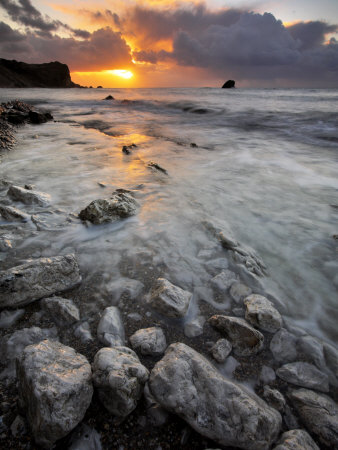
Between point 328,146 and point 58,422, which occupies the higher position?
point 328,146

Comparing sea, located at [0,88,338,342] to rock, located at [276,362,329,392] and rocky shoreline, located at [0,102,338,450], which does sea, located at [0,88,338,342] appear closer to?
rocky shoreline, located at [0,102,338,450]

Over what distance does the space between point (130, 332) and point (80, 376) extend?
1.64 feet

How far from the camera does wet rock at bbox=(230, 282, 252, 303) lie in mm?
1972

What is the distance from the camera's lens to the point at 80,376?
1192 millimetres

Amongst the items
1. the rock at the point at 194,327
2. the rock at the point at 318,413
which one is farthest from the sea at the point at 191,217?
the rock at the point at 318,413

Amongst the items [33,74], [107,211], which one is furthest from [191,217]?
[33,74]

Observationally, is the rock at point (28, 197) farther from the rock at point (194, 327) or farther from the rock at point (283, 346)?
the rock at point (283, 346)

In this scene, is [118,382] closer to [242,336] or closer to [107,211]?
[242,336]

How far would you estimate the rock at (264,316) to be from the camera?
5.60 feet

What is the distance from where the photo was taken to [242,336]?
5.20 feet

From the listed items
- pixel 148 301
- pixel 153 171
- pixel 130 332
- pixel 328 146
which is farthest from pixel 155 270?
pixel 328 146

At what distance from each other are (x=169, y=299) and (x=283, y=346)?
0.81 m

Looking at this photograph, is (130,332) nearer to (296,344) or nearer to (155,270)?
(155,270)

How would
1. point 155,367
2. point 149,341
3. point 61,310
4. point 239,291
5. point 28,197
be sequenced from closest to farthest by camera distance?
point 155,367, point 149,341, point 61,310, point 239,291, point 28,197
